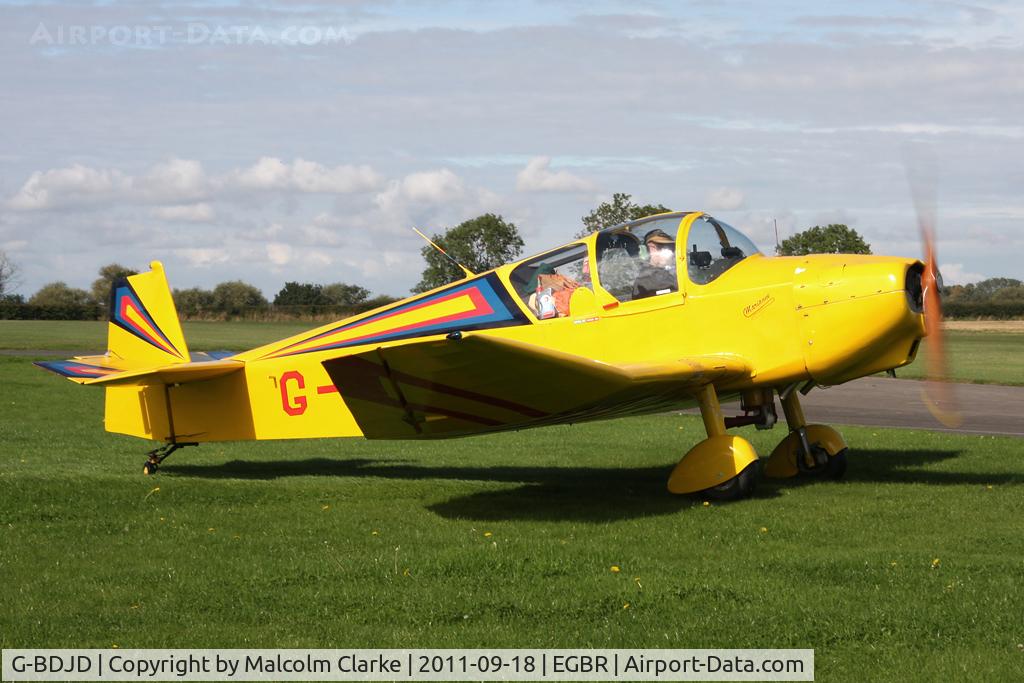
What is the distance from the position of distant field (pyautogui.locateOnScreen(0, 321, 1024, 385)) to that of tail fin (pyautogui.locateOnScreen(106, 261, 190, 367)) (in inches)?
759

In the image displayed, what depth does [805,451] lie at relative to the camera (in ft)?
36.7

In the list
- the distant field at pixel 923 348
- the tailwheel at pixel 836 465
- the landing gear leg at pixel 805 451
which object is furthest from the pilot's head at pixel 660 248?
the distant field at pixel 923 348

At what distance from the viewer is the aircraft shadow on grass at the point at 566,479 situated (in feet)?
31.0

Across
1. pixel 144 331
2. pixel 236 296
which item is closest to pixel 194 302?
pixel 236 296

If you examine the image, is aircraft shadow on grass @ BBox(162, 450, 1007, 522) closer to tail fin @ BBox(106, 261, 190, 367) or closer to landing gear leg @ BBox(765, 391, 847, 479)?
landing gear leg @ BBox(765, 391, 847, 479)

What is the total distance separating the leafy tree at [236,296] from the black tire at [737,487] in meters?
79.1

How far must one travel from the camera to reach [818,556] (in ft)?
23.6

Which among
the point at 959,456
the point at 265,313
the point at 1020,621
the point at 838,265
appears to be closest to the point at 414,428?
the point at 838,265

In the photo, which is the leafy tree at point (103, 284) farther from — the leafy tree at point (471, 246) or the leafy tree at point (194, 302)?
the leafy tree at point (471, 246)

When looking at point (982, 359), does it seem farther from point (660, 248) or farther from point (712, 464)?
point (712, 464)

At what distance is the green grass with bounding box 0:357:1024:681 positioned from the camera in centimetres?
566

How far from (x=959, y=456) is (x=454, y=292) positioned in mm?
6451

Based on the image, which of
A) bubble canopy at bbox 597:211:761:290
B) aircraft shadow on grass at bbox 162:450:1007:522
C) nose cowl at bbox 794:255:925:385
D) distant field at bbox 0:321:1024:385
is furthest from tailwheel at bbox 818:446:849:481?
distant field at bbox 0:321:1024:385

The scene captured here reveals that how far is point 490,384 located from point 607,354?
171 centimetres
